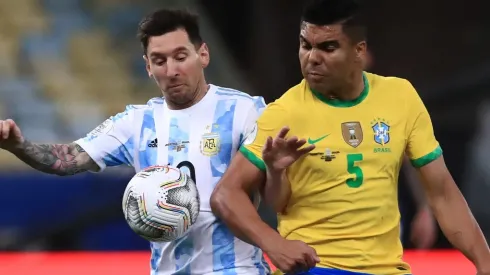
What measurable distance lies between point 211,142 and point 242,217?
464 mm

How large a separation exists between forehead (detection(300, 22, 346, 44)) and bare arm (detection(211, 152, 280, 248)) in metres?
0.41

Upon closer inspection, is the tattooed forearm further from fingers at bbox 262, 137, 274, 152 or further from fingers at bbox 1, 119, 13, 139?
fingers at bbox 262, 137, 274, 152

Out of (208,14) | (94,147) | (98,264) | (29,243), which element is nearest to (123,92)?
(208,14)

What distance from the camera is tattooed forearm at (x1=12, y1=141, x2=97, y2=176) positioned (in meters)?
3.30

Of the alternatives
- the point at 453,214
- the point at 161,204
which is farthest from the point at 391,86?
the point at 161,204

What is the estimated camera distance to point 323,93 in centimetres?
301

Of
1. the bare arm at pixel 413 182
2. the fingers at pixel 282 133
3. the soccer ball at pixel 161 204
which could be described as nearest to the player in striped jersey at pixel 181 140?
the soccer ball at pixel 161 204

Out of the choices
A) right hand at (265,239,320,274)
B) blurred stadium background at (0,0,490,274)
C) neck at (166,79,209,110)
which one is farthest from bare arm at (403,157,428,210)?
right hand at (265,239,320,274)

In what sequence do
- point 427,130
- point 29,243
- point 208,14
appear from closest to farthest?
1. point 427,130
2. point 29,243
3. point 208,14

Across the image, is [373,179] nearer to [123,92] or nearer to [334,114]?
[334,114]

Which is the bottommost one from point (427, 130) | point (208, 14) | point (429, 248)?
point (429, 248)

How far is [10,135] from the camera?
10.4 feet

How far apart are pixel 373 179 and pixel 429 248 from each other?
3.22m

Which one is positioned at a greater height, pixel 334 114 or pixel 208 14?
pixel 208 14
